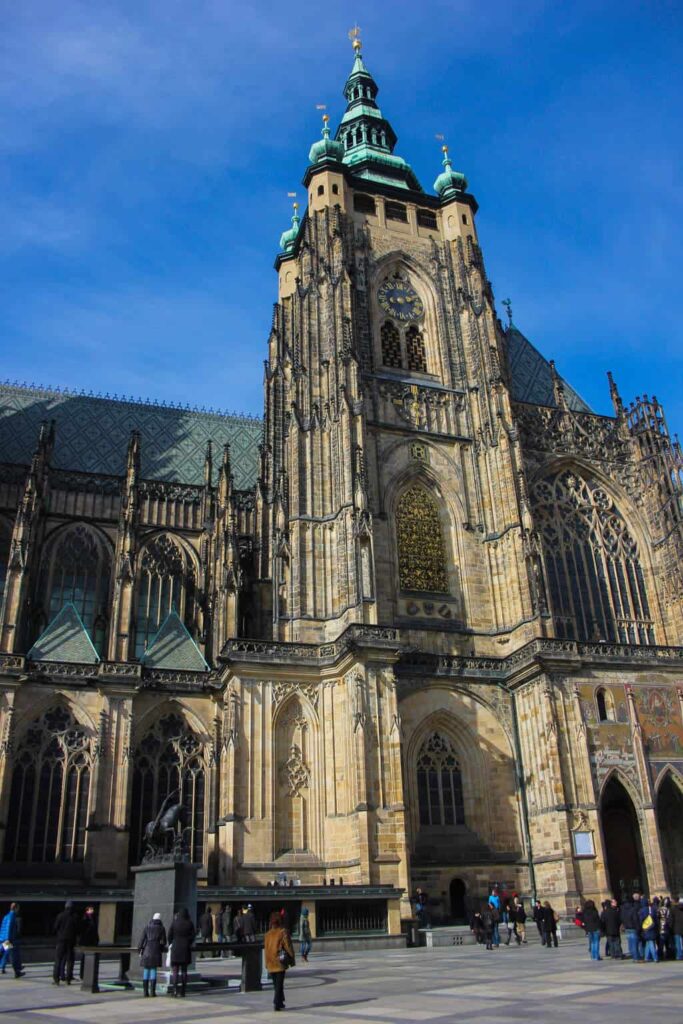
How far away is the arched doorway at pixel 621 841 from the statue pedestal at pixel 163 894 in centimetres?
1698

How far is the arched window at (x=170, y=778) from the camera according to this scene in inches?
1126

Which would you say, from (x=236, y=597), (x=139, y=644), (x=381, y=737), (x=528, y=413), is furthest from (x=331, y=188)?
(x=381, y=737)

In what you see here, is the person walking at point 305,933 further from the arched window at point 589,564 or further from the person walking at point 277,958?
the arched window at point 589,564

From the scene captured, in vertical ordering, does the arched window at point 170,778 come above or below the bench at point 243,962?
above

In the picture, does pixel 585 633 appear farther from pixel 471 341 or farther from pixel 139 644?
pixel 139 644

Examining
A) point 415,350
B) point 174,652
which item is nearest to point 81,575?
point 174,652

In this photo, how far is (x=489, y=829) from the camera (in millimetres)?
27938

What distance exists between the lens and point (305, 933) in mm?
19766

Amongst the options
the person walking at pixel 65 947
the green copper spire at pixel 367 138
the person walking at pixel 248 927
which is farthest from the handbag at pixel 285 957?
the green copper spire at pixel 367 138

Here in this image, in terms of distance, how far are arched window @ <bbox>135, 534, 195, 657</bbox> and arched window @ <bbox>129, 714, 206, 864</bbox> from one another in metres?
6.12

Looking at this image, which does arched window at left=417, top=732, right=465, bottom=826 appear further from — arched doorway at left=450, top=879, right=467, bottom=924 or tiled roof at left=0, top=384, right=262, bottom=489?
tiled roof at left=0, top=384, right=262, bottom=489

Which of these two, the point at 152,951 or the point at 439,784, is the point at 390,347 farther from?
the point at 152,951

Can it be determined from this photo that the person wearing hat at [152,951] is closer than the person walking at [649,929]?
Yes

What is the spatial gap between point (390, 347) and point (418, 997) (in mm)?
29310
